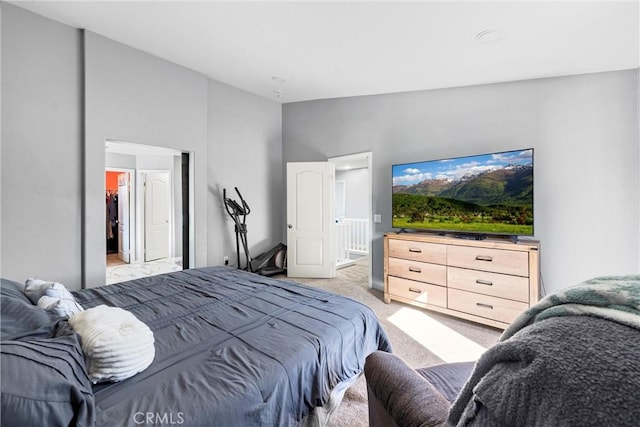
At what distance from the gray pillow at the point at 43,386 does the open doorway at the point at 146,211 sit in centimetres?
479

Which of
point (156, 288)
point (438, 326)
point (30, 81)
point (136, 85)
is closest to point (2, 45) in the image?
point (30, 81)

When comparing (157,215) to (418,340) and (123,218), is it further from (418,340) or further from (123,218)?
(418,340)

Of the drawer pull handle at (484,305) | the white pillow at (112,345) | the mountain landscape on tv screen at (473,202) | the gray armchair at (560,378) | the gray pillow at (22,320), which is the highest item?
the mountain landscape on tv screen at (473,202)

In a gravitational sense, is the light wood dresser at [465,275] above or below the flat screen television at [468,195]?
below

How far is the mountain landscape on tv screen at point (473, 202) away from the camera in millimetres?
2713

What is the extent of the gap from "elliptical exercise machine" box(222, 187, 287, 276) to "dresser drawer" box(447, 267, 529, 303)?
273 cm

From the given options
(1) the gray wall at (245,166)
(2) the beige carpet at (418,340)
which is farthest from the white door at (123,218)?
(2) the beige carpet at (418,340)

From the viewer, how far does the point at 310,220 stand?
183 inches

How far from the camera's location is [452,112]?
11.3 feet

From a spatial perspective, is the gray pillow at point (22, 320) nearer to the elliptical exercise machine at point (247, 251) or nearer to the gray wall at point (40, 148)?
the gray wall at point (40, 148)

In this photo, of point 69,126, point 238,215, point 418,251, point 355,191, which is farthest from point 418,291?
point 355,191

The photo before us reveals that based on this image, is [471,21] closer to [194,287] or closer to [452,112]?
[452,112]

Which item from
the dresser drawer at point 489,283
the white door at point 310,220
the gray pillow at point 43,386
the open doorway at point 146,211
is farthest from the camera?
the open doorway at point 146,211
